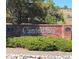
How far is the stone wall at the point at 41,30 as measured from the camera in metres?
8.03

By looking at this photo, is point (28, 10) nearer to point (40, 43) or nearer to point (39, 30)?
point (39, 30)

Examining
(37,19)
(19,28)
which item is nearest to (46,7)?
(37,19)

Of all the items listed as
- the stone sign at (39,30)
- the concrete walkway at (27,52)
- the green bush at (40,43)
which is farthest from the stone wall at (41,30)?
the concrete walkway at (27,52)

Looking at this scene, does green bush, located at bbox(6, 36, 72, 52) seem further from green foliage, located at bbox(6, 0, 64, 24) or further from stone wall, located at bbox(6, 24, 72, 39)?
green foliage, located at bbox(6, 0, 64, 24)

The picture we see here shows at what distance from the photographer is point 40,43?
8.03 metres

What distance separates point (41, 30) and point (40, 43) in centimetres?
40

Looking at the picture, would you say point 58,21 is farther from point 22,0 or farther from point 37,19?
point 22,0

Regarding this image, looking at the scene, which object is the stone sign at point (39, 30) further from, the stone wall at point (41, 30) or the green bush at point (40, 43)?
the green bush at point (40, 43)

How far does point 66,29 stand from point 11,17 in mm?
1725

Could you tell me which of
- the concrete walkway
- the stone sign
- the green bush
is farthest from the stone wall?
the concrete walkway

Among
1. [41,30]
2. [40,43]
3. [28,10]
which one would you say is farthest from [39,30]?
[28,10]

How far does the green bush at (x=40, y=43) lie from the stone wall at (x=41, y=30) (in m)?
0.15

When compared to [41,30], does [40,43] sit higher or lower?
lower
